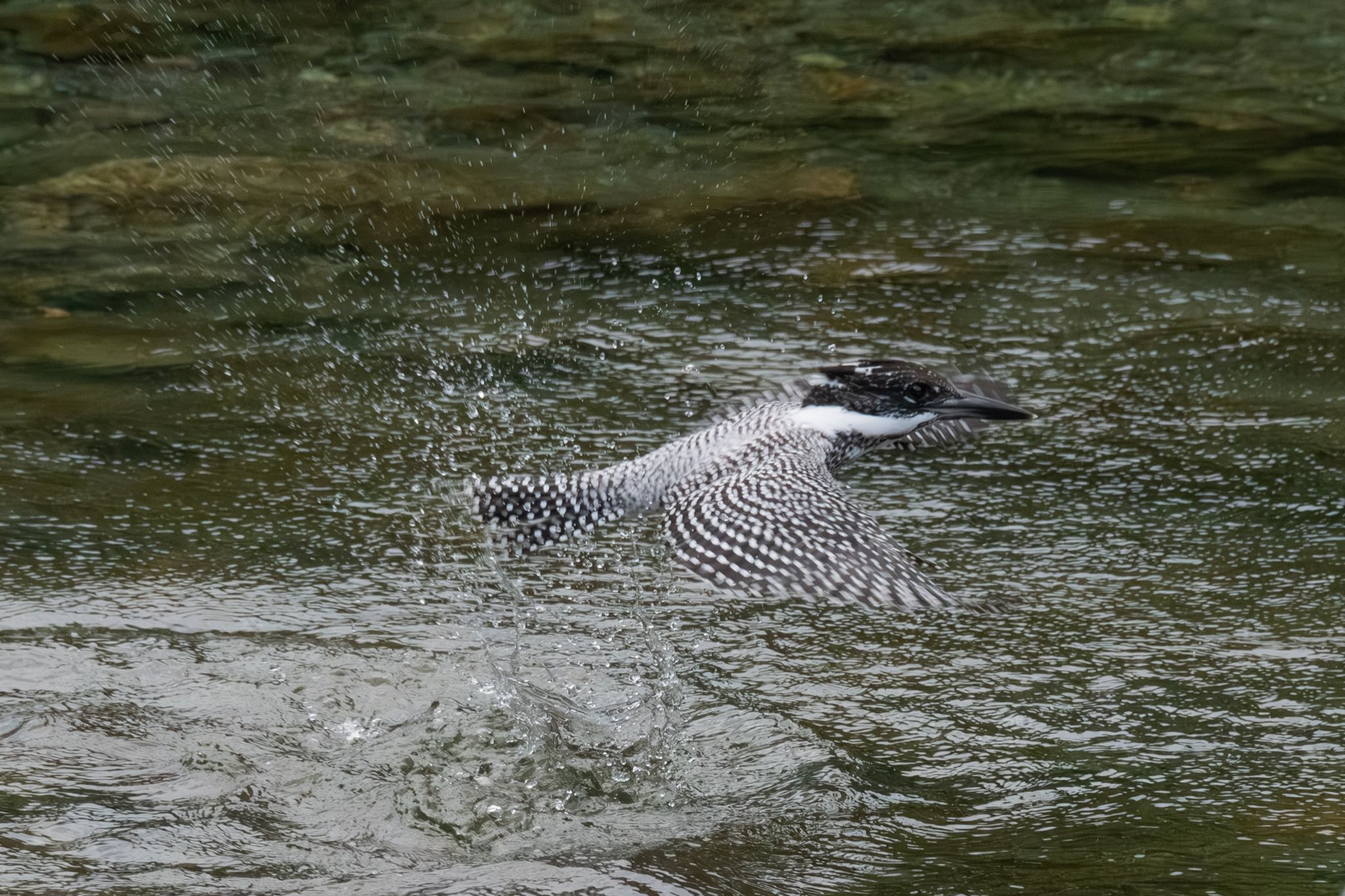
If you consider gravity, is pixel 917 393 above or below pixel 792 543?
above

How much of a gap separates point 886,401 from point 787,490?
0.78m

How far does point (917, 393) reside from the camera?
468 centimetres

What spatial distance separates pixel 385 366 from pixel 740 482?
1998mm

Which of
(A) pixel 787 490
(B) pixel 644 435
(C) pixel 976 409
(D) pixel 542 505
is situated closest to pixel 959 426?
(C) pixel 976 409

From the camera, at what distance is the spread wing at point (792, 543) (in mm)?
3650

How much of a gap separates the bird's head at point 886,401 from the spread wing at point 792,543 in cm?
45

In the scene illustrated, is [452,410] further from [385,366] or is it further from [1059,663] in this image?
[1059,663]

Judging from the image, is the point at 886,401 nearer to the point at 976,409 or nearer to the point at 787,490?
the point at 976,409

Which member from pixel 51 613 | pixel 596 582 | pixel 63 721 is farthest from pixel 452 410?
pixel 63 721

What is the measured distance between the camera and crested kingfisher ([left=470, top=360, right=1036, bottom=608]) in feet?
12.1

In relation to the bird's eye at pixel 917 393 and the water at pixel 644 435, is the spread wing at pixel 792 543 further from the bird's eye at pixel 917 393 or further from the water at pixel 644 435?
the bird's eye at pixel 917 393

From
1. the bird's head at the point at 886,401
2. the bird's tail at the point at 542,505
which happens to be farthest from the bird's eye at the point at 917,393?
the bird's tail at the point at 542,505

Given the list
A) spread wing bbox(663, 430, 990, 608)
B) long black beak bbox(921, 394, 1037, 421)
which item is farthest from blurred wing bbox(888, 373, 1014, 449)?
spread wing bbox(663, 430, 990, 608)

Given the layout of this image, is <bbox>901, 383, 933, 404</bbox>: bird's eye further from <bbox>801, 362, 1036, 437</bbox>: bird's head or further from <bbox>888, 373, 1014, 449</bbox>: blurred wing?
<bbox>888, 373, 1014, 449</bbox>: blurred wing
